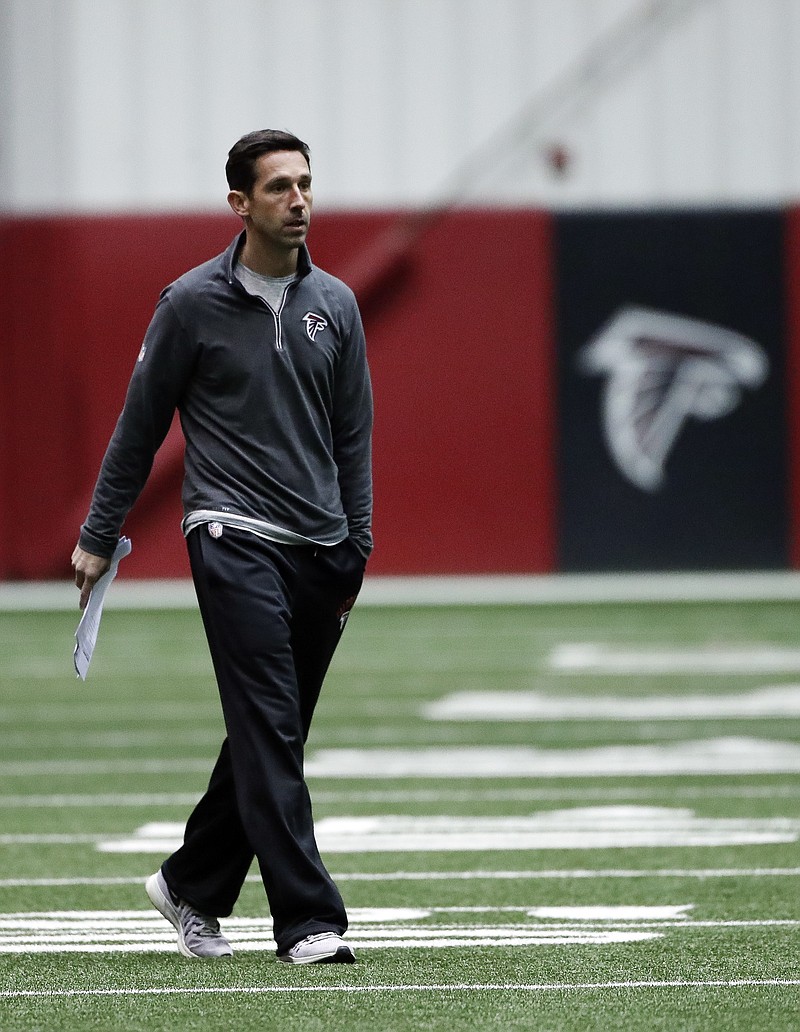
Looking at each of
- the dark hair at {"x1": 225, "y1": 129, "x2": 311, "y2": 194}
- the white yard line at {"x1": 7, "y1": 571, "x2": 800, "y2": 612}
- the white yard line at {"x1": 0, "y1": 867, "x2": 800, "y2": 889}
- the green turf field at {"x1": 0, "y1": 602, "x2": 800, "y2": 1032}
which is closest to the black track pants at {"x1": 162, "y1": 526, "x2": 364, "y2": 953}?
the green turf field at {"x1": 0, "y1": 602, "x2": 800, "y2": 1032}

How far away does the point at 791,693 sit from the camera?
1217cm

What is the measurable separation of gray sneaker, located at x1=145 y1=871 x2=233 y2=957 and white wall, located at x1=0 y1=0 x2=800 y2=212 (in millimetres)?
17039

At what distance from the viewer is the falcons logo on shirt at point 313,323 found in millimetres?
5188

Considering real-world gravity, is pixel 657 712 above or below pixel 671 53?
below

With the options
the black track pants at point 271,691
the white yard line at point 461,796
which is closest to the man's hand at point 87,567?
the black track pants at point 271,691

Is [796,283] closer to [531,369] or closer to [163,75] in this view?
Result: [531,369]

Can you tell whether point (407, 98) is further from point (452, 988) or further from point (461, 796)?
point (452, 988)

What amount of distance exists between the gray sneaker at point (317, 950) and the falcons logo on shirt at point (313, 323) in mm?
1349

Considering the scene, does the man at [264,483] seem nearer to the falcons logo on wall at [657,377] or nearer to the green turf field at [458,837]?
the green turf field at [458,837]

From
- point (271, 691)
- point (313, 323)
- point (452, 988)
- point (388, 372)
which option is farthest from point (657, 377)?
point (452, 988)

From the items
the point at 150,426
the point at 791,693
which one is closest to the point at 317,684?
the point at 150,426

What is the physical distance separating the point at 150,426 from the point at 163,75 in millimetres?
17465

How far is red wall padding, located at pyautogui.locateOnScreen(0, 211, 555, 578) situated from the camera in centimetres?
2189

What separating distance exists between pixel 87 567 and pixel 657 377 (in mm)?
17086
